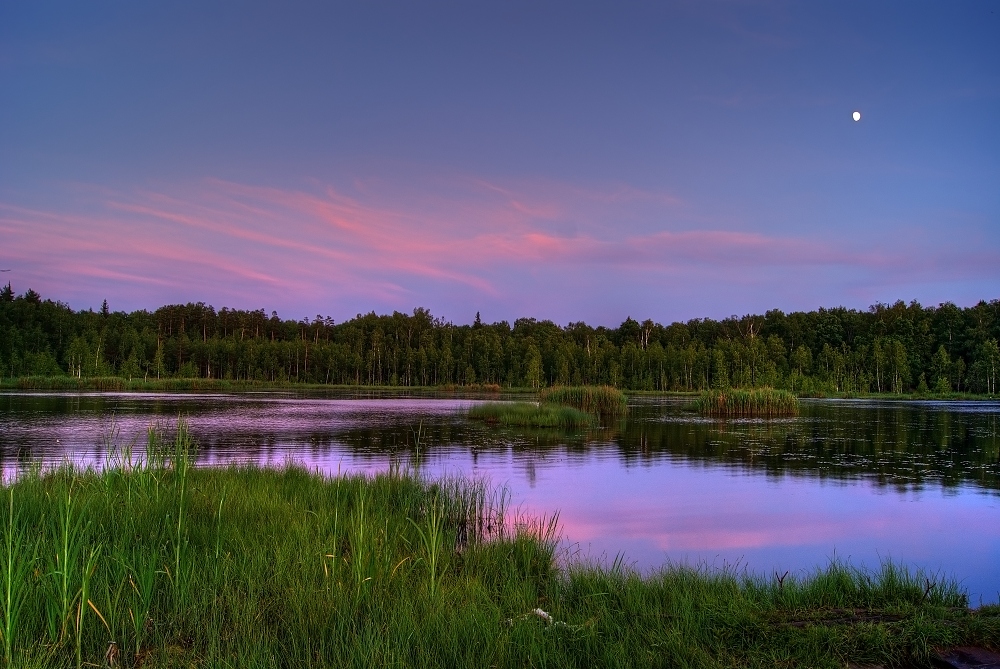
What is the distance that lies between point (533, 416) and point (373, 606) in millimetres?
31339

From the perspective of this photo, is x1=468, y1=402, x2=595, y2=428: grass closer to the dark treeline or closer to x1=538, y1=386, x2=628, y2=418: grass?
x1=538, y1=386, x2=628, y2=418: grass

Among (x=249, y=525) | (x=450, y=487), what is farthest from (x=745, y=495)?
(x=249, y=525)

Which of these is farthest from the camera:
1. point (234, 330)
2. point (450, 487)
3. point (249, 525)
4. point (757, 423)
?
point (234, 330)

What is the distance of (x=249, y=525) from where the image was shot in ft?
25.9

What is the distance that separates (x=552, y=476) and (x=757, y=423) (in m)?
25.6

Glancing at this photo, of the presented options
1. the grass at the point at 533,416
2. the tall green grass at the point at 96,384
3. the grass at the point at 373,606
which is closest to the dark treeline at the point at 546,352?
the tall green grass at the point at 96,384

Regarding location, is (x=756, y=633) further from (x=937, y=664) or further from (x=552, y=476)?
(x=552, y=476)

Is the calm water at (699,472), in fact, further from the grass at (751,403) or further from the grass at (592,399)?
the grass at (751,403)

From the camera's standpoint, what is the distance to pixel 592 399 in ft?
144

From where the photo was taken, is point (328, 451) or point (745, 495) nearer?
point (745, 495)

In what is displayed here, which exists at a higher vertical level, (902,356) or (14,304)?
(14,304)

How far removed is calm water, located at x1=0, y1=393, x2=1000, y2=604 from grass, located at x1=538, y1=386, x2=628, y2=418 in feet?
20.2

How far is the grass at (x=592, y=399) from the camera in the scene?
1724 inches

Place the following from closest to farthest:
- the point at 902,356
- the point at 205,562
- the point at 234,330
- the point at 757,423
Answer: the point at 205,562, the point at 757,423, the point at 902,356, the point at 234,330
